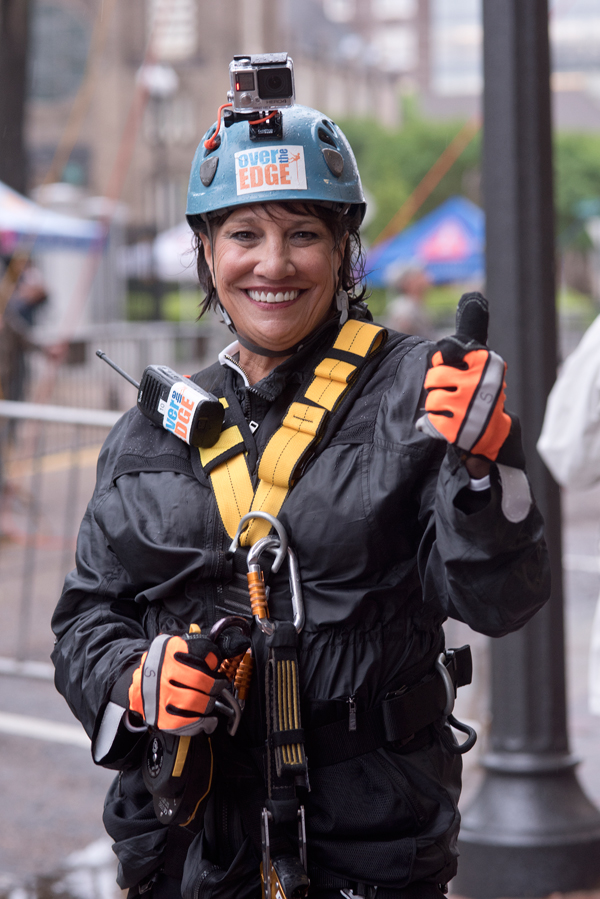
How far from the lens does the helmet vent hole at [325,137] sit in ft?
7.59

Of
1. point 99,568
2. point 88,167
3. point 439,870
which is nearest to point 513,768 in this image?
point 439,870

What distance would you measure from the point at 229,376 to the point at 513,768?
6.80 ft

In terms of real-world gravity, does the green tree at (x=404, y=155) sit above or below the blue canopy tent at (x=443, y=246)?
above

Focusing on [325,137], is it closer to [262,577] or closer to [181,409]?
[181,409]

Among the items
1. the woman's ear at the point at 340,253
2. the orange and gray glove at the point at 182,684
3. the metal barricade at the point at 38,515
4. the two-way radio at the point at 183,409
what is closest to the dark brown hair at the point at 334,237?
the woman's ear at the point at 340,253

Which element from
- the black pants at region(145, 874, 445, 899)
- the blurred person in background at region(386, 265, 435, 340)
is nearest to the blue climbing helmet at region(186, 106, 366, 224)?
the black pants at region(145, 874, 445, 899)

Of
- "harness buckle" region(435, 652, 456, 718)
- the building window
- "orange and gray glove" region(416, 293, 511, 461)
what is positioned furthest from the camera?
the building window

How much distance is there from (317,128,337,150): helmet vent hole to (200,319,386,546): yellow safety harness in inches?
15.2

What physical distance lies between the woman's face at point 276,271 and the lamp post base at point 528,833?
7.07 feet

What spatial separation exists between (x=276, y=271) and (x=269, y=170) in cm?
20

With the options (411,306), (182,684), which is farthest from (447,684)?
(411,306)

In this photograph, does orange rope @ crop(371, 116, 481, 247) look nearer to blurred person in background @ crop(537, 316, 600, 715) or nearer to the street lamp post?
Result: the street lamp post

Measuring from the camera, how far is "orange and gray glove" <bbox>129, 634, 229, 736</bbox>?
1947 millimetres

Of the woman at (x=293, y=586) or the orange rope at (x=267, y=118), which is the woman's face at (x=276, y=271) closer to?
the woman at (x=293, y=586)
